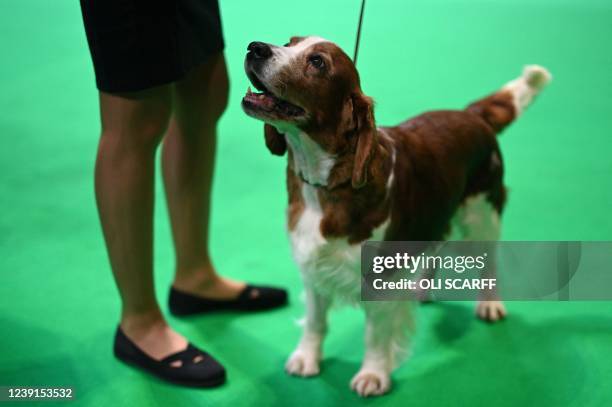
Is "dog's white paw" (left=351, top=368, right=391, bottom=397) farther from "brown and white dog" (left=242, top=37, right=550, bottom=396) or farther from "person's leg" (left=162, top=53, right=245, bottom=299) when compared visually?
"person's leg" (left=162, top=53, right=245, bottom=299)

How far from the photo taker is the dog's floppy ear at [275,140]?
2268 millimetres

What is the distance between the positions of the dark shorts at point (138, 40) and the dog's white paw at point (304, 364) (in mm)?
1140

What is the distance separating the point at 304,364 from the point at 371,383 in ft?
0.89

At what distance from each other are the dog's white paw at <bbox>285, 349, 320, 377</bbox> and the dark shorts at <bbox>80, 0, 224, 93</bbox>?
114 centimetres

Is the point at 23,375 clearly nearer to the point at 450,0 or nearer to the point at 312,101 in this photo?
the point at 312,101

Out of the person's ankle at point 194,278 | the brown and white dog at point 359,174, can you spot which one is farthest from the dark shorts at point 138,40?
the person's ankle at point 194,278

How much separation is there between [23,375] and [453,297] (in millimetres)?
1702

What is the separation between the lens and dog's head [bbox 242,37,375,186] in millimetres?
1969

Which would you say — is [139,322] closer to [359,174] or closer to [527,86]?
[359,174]

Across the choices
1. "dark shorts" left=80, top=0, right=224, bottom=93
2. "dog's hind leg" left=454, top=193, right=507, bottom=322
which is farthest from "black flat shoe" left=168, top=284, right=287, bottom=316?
"dark shorts" left=80, top=0, right=224, bottom=93

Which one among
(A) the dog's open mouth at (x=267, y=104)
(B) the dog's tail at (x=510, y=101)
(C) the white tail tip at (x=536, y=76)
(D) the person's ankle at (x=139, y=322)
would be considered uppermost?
(A) the dog's open mouth at (x=267, y=104)

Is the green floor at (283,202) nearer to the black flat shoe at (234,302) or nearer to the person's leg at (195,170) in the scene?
the black flat shoe at (234,302)

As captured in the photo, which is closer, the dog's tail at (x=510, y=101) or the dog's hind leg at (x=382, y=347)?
the dog's hind leg at (x=382, y=347)

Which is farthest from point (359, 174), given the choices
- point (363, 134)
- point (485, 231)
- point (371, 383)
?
point (485, 231)
